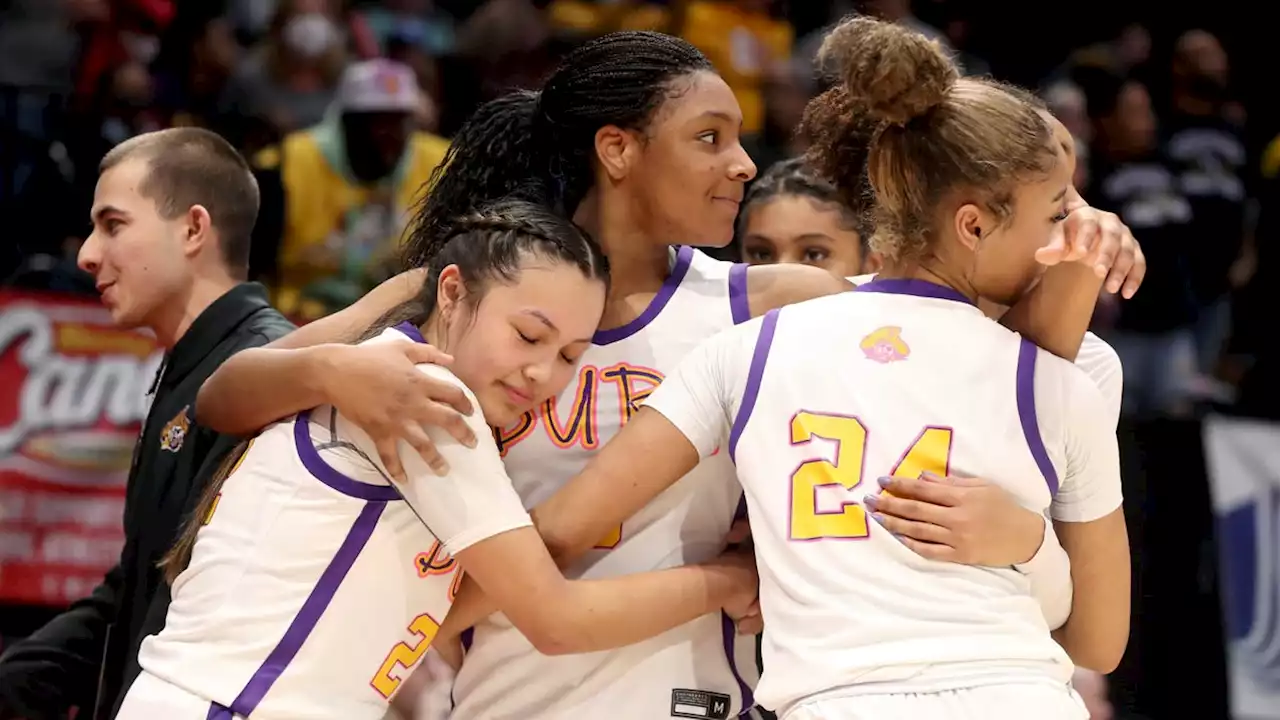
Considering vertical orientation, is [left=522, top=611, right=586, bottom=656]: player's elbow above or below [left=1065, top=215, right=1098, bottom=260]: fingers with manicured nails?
below

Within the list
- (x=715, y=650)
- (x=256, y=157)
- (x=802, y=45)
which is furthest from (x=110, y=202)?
(x=802, y=45)

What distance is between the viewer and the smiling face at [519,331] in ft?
8.52

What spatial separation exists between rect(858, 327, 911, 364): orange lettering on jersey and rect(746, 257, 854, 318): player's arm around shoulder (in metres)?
0.42

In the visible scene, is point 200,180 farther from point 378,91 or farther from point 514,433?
point 378,91

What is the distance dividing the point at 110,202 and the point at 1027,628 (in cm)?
227

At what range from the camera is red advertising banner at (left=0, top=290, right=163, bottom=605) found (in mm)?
5305

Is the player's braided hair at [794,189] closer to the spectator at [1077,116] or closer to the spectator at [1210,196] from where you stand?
the spectator at [1077,116]

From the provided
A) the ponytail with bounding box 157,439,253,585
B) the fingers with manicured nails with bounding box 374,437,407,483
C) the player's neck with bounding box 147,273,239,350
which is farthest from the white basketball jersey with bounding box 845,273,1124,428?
the player's neck with bounding box 147,273,239,350

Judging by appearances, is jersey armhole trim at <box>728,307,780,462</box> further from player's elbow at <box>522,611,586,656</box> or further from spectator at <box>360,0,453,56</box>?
spectator at <box>360,0,453,56</box>

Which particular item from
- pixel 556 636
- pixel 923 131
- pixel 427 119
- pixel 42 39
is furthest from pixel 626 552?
pixel 42 39

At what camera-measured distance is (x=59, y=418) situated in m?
5.39

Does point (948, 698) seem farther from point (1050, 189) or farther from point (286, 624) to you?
point (286, 624)

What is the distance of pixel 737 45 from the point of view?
8.17 metres

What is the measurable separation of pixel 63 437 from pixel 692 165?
338cm
